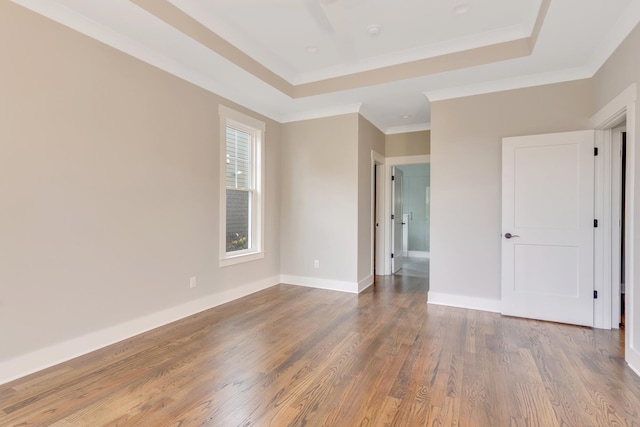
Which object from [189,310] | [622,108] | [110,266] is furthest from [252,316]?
[622,108]

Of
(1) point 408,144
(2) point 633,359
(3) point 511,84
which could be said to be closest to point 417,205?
(1) point 408,144

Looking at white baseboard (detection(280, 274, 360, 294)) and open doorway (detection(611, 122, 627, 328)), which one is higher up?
open doorway (detection(611, 122, 627, 328))

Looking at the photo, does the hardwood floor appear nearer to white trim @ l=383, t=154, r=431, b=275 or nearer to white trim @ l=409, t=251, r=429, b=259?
white trim @ l=383, t=154, r=431, b=275

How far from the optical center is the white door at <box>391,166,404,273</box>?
587cm

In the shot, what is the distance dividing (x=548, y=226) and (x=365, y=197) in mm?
2357

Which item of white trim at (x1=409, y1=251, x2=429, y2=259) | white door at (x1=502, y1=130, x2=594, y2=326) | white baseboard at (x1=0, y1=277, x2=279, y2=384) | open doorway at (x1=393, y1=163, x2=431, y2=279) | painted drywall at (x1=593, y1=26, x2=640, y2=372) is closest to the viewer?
white baseboard at (x1=0, y1=277, x2=279, y2=384)

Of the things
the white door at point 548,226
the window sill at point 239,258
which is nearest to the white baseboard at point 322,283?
the window sill at point 239,258

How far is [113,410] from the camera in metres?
1.87

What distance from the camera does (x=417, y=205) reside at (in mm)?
8789

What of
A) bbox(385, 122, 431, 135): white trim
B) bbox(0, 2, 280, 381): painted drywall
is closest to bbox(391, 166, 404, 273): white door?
bbox(385, 122, 431, 135): white trim

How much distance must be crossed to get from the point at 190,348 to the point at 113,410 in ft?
2.81

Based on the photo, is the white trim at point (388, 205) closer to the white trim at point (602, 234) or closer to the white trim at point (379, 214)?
the white trim at point (379, 214)

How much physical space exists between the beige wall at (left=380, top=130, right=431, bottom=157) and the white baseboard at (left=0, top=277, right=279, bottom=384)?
12.3 ft

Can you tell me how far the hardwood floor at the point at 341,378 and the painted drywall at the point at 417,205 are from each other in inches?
209
